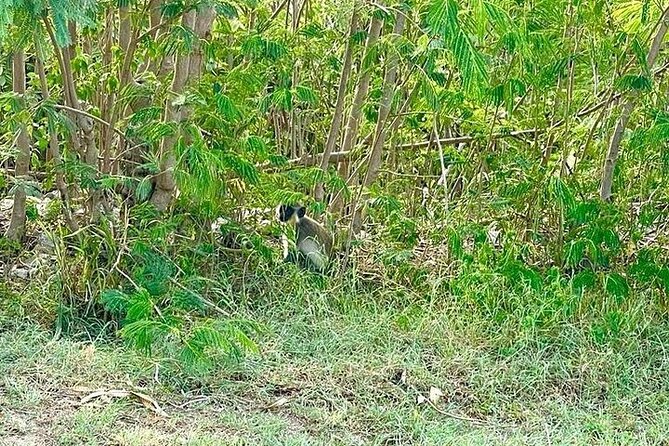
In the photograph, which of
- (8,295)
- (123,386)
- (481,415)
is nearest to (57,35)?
(123,386)

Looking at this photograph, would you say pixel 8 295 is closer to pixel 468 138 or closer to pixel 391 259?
pixel 391 259

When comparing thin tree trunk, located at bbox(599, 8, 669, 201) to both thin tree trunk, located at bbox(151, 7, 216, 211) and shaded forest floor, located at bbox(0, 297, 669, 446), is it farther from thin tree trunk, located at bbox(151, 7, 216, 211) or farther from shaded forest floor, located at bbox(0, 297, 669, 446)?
thin tree trunk, located at bbox(151, 7, 216, 211)

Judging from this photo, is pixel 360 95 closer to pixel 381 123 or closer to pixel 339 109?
pixel 339 109

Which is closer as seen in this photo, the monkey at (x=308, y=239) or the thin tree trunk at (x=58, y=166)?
the thin tree trunk at (x=58, y=166)

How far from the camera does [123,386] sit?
3.12 metres

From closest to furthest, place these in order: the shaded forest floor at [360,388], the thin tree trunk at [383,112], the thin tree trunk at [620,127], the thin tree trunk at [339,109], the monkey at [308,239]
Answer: the shaded forest floor at [360,388] < the thin tree trunk at [620,127] < the thin tree trunk at [383,112] < the thin tree trunk at [339,109] < the monkey at [308,239]

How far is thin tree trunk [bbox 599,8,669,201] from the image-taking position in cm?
375

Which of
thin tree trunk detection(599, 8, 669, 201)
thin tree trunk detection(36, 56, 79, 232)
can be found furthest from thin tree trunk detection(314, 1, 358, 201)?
thin tree trunk detection(599, 8, 669, 201)

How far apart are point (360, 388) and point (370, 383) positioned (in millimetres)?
59

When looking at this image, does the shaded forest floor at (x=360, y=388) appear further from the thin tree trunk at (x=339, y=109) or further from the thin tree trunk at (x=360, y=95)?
the thin tree trunk at (x=360, y=95)

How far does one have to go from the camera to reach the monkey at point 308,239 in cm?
428

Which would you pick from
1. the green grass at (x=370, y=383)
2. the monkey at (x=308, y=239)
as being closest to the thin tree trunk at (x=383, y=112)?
the monkey at (x=308, y=239)

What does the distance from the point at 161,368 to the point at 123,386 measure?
175 millimetres

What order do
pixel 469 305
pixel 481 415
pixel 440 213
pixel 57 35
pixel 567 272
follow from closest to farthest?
pixel 57 35, pixel 481 415, pixel 469 305, pixel 567 272, pixel 440 213
